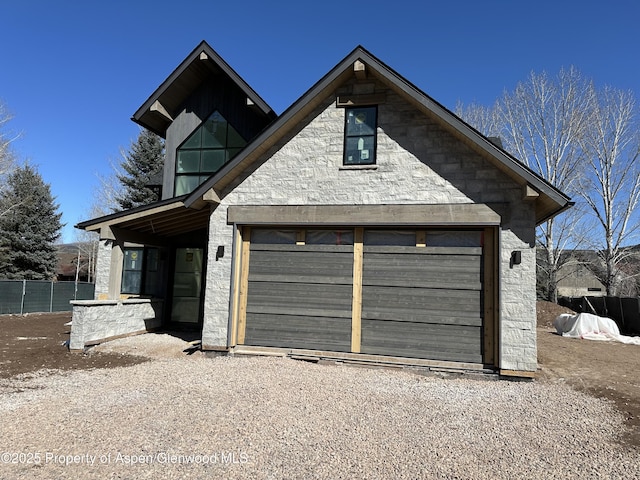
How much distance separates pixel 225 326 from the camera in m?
8.45

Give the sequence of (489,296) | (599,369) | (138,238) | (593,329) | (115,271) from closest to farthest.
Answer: (489,296) < (599,369) < (115,271) < (138,238) < (593,329)

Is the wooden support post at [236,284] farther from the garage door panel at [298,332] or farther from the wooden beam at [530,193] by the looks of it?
the wooden beam at [530,193]

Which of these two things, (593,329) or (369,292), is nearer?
(369,292)

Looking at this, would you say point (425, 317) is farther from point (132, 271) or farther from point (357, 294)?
point (132, 271)

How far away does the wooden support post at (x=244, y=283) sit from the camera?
8611 mm

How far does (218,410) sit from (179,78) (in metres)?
9.72

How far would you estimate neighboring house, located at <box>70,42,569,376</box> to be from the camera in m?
7.53

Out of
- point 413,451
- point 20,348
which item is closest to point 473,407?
point 413,451

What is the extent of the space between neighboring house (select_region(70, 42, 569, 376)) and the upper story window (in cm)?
249

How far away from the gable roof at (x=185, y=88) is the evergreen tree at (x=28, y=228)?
68.2ft

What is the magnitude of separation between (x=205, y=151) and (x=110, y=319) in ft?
17.5

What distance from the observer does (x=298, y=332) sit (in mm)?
8398

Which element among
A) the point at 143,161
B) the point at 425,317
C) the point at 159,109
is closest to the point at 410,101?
the point at 425,317

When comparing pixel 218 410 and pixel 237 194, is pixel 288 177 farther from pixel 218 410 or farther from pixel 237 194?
pixel 218 410
